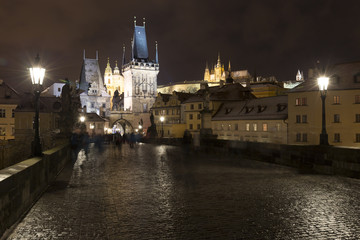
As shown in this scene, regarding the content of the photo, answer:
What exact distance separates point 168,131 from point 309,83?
3630 cm

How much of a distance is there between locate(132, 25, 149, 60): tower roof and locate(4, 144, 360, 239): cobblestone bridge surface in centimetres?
10285

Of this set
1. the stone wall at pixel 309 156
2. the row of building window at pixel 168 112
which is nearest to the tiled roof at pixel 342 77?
the stone wall at pixel 309 156

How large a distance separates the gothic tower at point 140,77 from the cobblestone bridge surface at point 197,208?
9523 cm

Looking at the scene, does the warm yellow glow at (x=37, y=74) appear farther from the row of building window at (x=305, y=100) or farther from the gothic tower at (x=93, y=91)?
the gothic tower at (x=93, y=91)

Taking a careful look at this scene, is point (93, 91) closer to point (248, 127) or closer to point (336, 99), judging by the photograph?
point (248, 127)

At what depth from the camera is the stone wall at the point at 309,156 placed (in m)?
13.8

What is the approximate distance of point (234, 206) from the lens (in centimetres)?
900

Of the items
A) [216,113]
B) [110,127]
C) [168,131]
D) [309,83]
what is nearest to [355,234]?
[309,83]

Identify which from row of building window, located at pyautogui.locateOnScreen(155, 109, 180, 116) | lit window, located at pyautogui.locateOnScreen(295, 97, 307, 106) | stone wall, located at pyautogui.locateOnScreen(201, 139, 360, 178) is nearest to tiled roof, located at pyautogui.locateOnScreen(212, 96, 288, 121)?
lit window, located at pyautogui.locateOnScreen(295, 97, 307, 106)

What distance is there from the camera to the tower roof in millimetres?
114062

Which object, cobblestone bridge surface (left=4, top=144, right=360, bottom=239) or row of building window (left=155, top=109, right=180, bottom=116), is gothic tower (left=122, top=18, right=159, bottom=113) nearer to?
row of building window (left=155, top=109, right=180, bottom=116)

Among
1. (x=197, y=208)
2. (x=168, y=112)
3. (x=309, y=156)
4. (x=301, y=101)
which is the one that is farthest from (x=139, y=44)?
(x=197, y=208)

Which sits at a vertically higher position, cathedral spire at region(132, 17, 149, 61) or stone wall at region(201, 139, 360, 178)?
cathedral spire at region(132, 17, 149, 61)

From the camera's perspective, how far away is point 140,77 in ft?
367
